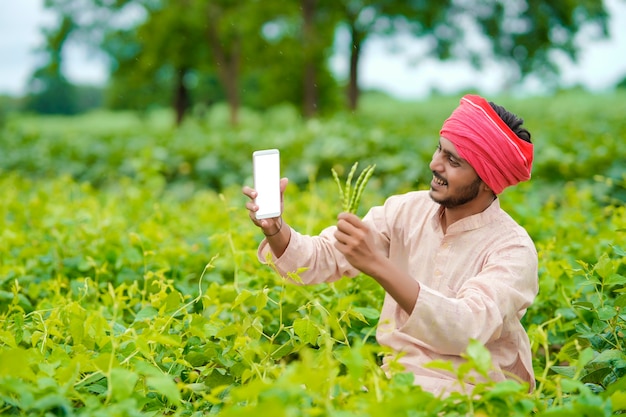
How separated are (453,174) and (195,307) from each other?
1.34 m

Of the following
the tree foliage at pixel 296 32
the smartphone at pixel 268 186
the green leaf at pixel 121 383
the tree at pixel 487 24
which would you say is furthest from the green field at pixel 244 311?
the tree at pixel 487 24

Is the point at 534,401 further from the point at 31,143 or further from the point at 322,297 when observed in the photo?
the point at 31,143

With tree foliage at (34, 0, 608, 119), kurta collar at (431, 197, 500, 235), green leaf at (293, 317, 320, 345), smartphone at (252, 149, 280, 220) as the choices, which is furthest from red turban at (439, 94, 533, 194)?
tree foliage at (34, 0, 608, 119)

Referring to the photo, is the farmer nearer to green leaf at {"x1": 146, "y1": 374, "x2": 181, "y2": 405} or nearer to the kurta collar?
the kurta collar

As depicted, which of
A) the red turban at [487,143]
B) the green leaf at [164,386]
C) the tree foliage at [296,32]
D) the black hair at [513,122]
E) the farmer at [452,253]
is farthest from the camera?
the tree foliage at [296,32]

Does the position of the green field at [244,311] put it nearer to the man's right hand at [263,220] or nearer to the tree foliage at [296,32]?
the man's right hand at [263,220]

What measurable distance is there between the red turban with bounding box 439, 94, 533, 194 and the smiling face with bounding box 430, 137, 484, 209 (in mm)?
26

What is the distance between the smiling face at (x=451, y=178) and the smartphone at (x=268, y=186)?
470 millimetres

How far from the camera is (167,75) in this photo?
3322 cm

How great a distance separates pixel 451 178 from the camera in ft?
7.77

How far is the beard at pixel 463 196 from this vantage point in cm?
238

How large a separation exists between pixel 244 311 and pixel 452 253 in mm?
711

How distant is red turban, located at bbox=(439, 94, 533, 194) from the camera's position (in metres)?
2.32

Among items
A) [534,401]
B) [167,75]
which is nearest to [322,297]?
[534,401]
